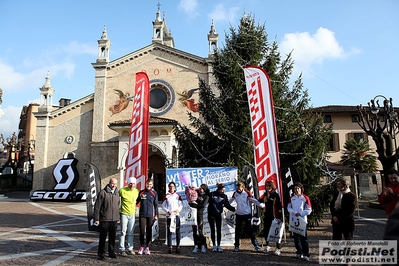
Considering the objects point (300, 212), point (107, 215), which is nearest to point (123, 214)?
point (107, 215)

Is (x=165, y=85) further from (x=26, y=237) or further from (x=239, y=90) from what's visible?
(x=26, y=237)

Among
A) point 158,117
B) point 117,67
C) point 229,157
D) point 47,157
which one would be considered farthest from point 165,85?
point 229,157

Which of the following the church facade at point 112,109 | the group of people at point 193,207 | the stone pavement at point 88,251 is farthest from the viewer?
the church facade at point 112,109

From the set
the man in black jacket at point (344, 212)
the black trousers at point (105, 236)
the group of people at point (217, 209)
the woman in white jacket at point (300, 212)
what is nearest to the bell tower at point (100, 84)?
the group of people at point (217, 209)

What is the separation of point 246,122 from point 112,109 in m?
17.7

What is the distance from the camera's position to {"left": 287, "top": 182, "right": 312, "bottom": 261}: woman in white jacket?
7.07m

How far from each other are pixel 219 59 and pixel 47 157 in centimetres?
2143

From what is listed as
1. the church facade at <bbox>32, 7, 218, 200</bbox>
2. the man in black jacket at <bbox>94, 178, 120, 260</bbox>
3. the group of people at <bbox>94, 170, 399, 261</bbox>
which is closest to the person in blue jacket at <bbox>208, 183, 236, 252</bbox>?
the group of people at <bbox>94, 170, 399, 261</bbox>

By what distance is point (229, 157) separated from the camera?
10375mm

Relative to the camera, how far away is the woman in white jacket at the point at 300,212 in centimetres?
707

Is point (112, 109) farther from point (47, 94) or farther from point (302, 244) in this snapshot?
point (302, 244)

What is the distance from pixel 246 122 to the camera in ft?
36.2

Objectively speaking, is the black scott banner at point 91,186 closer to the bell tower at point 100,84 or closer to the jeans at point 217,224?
the jeans at point 217,224

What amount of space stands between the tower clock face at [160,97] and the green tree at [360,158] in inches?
696
